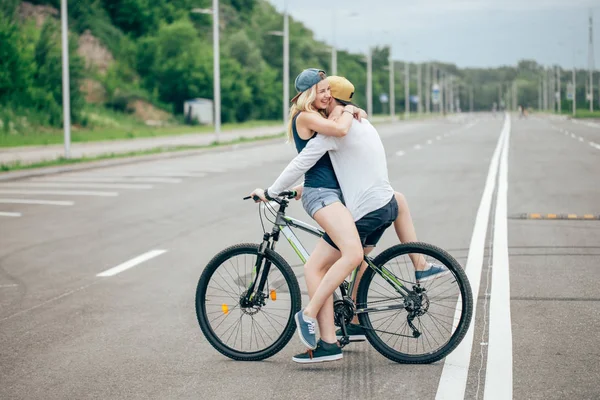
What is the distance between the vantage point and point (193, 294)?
816 cm

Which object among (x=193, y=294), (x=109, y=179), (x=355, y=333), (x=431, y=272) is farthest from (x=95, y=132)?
(x=431, y=272)

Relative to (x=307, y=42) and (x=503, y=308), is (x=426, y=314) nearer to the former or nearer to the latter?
(x=503, y=308)

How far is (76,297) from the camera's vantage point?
8.20 m

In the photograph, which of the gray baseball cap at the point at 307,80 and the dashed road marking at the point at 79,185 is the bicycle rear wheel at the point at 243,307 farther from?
the dashed road marking at the point at 79,185

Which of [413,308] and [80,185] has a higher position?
[80,185]

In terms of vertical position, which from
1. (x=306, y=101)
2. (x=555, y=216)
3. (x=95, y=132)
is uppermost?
(x=95, y=132)

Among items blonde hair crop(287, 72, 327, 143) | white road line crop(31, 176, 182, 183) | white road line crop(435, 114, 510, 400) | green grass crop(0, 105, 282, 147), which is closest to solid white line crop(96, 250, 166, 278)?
white road line crop(435, 114, 510, 400)

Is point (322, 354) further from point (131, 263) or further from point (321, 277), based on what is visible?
point (131, 263)

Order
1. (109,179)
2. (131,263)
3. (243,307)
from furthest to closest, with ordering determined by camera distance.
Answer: (109,179) < (131,263) < (243,307)

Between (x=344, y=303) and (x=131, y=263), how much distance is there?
4.52 meters

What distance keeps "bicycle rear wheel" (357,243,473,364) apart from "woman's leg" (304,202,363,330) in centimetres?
19

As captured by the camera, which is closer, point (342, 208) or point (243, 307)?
point (342, 208)

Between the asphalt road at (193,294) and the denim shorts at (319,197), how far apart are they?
0.93m

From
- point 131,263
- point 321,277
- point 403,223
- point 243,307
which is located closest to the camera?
point 321,277
